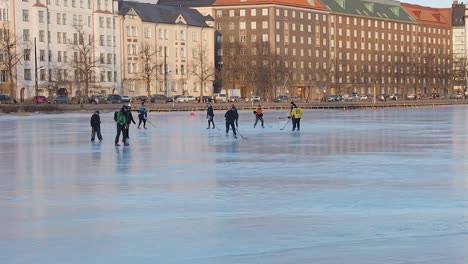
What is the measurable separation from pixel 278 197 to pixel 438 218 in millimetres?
3680

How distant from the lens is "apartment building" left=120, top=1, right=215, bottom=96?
12388 centimetres

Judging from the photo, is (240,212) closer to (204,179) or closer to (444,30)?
(204,179)

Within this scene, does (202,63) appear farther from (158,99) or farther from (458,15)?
(458,15)

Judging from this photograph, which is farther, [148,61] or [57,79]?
[148,61]

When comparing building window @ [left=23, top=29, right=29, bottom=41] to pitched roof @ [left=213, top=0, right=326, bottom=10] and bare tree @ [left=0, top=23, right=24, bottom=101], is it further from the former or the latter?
pitched roof @ [left=213, top=0, right=326, bottom=10]

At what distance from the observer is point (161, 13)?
431ft

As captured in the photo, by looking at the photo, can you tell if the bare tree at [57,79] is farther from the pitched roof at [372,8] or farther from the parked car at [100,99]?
the pitched roof at [372,8]

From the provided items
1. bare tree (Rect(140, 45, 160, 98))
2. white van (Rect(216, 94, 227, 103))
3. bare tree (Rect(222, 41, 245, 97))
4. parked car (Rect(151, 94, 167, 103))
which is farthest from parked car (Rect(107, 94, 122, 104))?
bare tree (Rect(222, 41, 245, 97))

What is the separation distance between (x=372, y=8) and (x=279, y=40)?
116 ft

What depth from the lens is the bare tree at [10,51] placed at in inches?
3762

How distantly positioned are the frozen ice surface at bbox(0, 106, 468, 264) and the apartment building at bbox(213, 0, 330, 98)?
352ft

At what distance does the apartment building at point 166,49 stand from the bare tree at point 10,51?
1768 centimetres

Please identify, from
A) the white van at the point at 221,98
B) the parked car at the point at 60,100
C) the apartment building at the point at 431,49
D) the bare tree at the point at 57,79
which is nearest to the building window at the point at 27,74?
the bare tree at the point at 57,79

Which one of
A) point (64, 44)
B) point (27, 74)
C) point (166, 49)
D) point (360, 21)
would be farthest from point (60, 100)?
point (360, 21)
